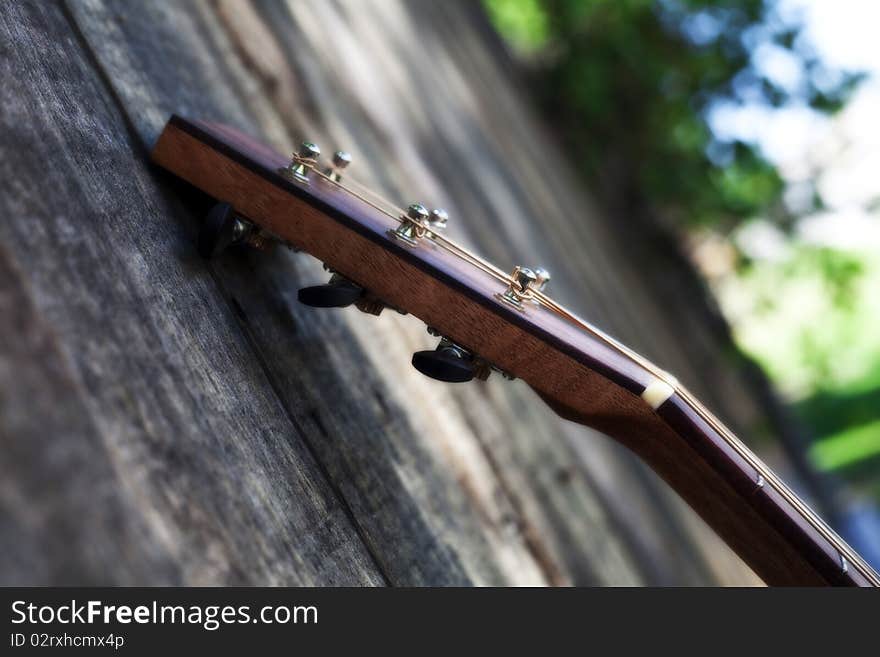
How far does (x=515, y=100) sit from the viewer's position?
538 cm

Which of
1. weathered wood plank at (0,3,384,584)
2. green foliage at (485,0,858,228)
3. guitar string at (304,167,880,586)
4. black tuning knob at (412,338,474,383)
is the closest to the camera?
weathered wood plank at (0,3,384,584)

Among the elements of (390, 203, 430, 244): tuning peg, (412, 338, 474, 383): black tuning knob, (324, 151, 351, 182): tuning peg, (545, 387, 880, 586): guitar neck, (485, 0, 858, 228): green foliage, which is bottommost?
(545, 387, 880, 586): guitar neck

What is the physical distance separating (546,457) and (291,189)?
4.16 ft

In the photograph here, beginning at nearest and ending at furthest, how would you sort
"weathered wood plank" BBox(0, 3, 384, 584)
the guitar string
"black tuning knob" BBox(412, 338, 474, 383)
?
1. "weathered wood plank" BBox(0, 3, 384, 584)
2. "black tuning knob" BBox(412, 338, 474, 383)
3. the guitar string

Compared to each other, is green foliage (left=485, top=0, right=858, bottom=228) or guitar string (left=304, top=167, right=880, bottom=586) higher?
green foliage (left=485, top=0, right=858, bottom=228)

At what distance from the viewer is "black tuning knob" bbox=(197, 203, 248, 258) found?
105cm

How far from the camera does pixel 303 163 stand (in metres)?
1.09

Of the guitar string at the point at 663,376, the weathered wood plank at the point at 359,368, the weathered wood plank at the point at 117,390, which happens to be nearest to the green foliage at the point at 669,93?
the weathered wood plank at the point at 359,368

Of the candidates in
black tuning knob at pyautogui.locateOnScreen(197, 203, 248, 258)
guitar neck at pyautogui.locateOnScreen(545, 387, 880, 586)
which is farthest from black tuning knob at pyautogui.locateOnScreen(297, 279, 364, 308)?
guitar neck at pyautogui.locateOnScreen(545, 387, 880, 586)

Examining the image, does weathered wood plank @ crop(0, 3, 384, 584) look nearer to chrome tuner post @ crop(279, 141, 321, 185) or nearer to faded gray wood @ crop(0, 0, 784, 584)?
faded gray wood @ crop(0, 0, 784, 584)

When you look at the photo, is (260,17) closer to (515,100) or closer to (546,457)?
(546,457)

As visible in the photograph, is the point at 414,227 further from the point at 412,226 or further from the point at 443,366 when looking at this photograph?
the point at 443,366
